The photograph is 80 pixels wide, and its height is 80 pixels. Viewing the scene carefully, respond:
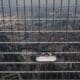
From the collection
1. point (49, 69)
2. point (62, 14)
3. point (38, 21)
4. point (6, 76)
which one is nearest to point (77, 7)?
point (62, 14)

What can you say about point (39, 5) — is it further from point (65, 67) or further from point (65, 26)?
point (65, 67)

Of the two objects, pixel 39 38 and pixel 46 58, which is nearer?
pixel 46 58

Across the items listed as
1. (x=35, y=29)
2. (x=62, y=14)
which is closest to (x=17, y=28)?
(x=35, y=29)

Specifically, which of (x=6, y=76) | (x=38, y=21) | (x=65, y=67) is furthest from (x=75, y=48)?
(x=6, y=76)

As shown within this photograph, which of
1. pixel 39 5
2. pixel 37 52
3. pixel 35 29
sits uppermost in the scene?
pixel 39 5

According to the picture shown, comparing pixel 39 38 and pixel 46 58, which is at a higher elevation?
pixel 39 38

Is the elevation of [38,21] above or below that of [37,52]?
above

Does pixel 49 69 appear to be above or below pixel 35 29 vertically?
below

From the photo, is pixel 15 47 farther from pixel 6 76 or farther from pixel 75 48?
pixel 75 48

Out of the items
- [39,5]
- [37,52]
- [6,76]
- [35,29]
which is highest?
[39,5]
